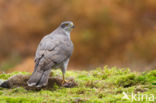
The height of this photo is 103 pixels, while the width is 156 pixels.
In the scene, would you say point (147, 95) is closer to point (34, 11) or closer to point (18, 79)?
point (18, 79)

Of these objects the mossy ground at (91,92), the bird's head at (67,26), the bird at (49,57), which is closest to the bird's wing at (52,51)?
the bird at (49,57)

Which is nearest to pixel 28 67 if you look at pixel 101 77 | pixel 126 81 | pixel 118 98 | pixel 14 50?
pixel 14 50

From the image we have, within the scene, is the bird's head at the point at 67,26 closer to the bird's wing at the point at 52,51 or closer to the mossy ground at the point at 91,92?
the bird's wing at the point at 52,51

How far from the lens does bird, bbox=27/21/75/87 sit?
346 inches

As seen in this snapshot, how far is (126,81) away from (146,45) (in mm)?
10334

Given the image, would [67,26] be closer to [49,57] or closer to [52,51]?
[52,51]

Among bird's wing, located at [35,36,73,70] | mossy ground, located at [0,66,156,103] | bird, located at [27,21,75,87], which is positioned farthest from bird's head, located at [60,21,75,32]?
mossy ground, located at [0,66,156,103]

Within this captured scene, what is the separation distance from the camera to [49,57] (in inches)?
365

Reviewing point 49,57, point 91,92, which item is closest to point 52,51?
point 49,57

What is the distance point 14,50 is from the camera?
21875 mm

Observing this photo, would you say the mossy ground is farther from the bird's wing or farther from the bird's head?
the bird's head

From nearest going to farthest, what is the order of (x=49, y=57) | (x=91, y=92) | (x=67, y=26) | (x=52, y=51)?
(x=91, y=92), (x=49, y=57), (x=52, y=51), (x=67, y=26)

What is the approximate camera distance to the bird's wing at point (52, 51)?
926cm

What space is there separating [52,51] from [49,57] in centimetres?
28
